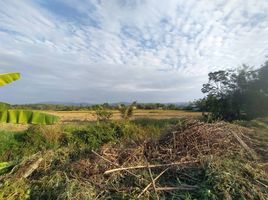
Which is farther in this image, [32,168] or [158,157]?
[32,168]

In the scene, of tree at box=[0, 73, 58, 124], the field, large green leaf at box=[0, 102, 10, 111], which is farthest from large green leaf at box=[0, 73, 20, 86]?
the field

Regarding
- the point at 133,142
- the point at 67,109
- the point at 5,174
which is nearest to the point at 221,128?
the point at 133,142

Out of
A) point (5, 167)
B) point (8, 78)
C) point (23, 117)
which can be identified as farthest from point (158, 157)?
point (8, 78)

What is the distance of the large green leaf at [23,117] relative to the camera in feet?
20.1

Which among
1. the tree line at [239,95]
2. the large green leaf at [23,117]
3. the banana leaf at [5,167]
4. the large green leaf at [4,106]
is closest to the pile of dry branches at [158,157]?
the large green leaf at [23,117]

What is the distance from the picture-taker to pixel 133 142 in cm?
686

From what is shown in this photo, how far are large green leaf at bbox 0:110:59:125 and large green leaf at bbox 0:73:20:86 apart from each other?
→ 1.94ft

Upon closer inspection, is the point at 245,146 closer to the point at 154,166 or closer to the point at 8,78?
the point at 154,166

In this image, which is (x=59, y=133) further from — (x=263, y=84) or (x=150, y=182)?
(x=263, y=84)

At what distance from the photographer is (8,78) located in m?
6.30

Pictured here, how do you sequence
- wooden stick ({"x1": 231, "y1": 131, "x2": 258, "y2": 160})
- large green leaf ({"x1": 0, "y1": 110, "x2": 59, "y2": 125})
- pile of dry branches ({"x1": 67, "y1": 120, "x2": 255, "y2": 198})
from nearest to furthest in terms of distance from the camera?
pile of dry branches ({"x1": 67, "y1": 120, "x2": 255, "y2": 198})
wooden stick ({"x1": 231, "y1": 131, "x2": 258, "y2": 160})
large green leaf ({"x1": 0, "y1": 110, "x2": 59, "y2": 125})

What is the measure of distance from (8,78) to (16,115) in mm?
787

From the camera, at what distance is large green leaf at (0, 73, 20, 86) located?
621cm

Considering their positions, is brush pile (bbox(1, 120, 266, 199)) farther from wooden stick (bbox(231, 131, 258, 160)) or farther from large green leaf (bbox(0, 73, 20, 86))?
large green leaf (bbox(0, 73, 20, 86))
